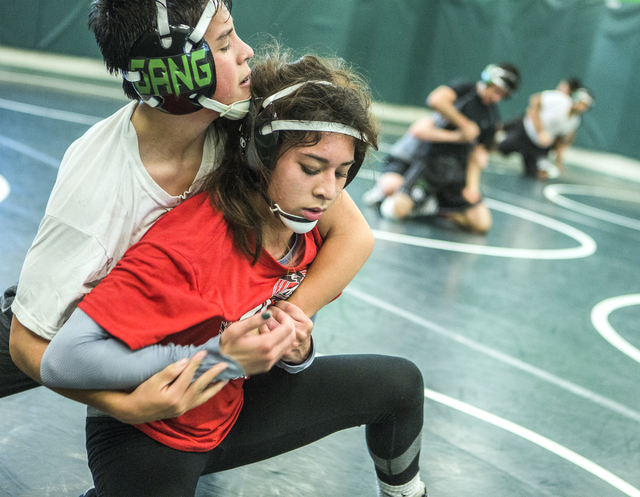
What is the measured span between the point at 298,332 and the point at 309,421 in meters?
0.36

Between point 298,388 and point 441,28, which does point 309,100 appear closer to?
point 298,388

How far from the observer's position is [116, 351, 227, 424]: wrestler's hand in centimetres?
130

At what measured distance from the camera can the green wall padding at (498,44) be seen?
12.4m

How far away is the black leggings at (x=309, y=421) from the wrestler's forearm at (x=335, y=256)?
0.20m

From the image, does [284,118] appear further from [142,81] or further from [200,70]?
[142,81]

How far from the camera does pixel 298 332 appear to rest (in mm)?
1519

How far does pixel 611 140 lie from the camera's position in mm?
12633

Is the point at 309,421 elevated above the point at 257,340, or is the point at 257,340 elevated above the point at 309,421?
the point at 257,340

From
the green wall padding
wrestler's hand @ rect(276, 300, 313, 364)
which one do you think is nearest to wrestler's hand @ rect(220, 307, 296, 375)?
wrestler's hand @ rect(276, 300, 313, 364)

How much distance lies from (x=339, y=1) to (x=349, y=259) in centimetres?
1121

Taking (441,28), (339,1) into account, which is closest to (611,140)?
(441,28)

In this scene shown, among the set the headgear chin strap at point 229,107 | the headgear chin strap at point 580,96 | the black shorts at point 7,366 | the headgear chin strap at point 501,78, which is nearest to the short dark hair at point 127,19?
the headgear chin strap at point 229,107

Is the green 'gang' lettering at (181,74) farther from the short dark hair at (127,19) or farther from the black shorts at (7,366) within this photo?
the black shorts at (7,366)

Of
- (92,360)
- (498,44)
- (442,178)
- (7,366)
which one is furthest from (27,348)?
(498,44)
